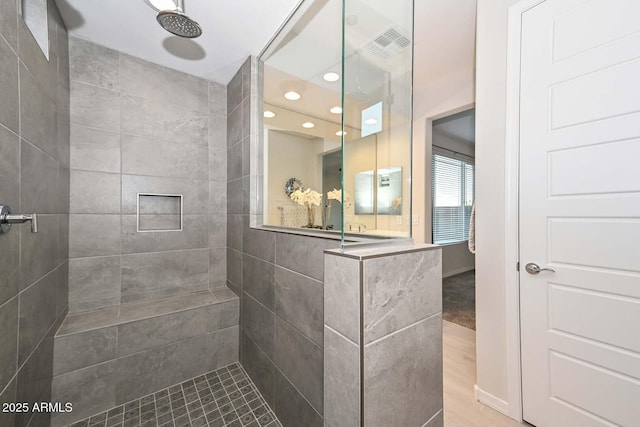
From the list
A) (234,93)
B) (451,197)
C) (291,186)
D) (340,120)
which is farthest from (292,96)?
(451,197)

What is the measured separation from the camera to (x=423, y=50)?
232 cm

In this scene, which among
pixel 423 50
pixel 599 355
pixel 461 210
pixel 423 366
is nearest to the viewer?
pixel 423 366

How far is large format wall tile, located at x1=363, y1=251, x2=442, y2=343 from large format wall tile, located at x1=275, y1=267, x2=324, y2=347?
36 cm

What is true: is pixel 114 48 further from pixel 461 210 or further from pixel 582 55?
pixel 461 210

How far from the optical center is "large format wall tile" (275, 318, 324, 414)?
117 centimetres

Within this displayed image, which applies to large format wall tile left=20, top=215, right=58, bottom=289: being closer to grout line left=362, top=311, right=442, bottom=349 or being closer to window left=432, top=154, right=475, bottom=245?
grout line left=362, top=311, right=442, bottom=349

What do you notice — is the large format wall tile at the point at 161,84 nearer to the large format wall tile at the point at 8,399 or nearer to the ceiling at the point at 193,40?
the ceiling at the point at 193,40

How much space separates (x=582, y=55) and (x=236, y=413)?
2842mm

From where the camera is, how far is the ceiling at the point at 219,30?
1.58 meters

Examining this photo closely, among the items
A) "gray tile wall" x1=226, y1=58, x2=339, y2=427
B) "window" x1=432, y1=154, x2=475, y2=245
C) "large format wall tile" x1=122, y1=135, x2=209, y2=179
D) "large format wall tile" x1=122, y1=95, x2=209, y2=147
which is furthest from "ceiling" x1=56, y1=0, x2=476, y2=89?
"window" x1=432, y1=154, x2=475, y2=245

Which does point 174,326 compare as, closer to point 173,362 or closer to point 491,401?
point 173,362

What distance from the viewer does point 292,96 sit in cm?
230

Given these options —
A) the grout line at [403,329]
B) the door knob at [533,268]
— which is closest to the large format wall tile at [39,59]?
the grout line at [403,329]

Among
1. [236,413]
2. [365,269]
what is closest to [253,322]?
[236,413]
